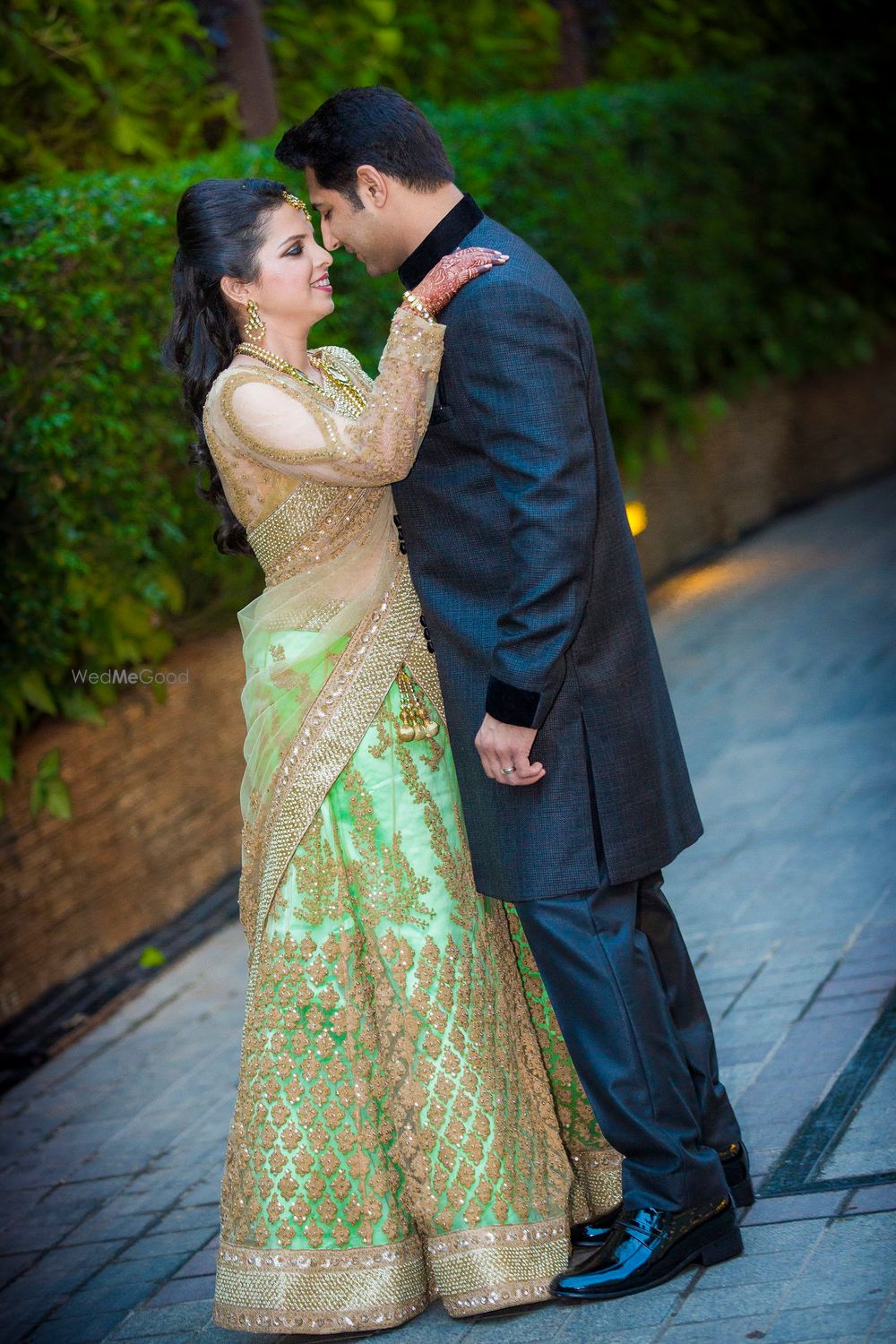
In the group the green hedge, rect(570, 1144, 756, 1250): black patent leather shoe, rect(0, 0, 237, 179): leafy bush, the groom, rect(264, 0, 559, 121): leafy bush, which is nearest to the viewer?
the groom

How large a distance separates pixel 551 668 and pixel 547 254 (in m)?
6.44

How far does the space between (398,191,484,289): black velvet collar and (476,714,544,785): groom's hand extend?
78cm

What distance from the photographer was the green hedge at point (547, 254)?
17.0 ft

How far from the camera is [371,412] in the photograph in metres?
2.91

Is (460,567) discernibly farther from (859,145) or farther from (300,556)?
(859,145)

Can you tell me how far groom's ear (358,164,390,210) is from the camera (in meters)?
2.88

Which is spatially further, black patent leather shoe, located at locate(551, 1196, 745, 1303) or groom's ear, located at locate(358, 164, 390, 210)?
black patent leather shoe, located at locate(551, 1196, 745, 1303)

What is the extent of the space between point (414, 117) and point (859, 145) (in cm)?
1053

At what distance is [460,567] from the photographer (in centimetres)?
298

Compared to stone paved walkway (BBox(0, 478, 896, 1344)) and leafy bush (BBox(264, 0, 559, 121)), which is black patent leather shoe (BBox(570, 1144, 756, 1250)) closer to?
stone paved walkway (BBox(0, 478, 896, 1344))

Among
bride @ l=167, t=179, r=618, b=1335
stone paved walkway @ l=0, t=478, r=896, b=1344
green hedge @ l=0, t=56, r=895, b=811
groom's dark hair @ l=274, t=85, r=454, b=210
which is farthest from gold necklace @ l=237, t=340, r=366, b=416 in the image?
green hedge @ l=0, t=56, r=895, b=811

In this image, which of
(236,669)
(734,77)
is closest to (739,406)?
(734,77)

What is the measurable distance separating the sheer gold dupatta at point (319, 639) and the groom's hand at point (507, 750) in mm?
304

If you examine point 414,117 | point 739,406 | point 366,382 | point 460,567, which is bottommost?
point 739,406
